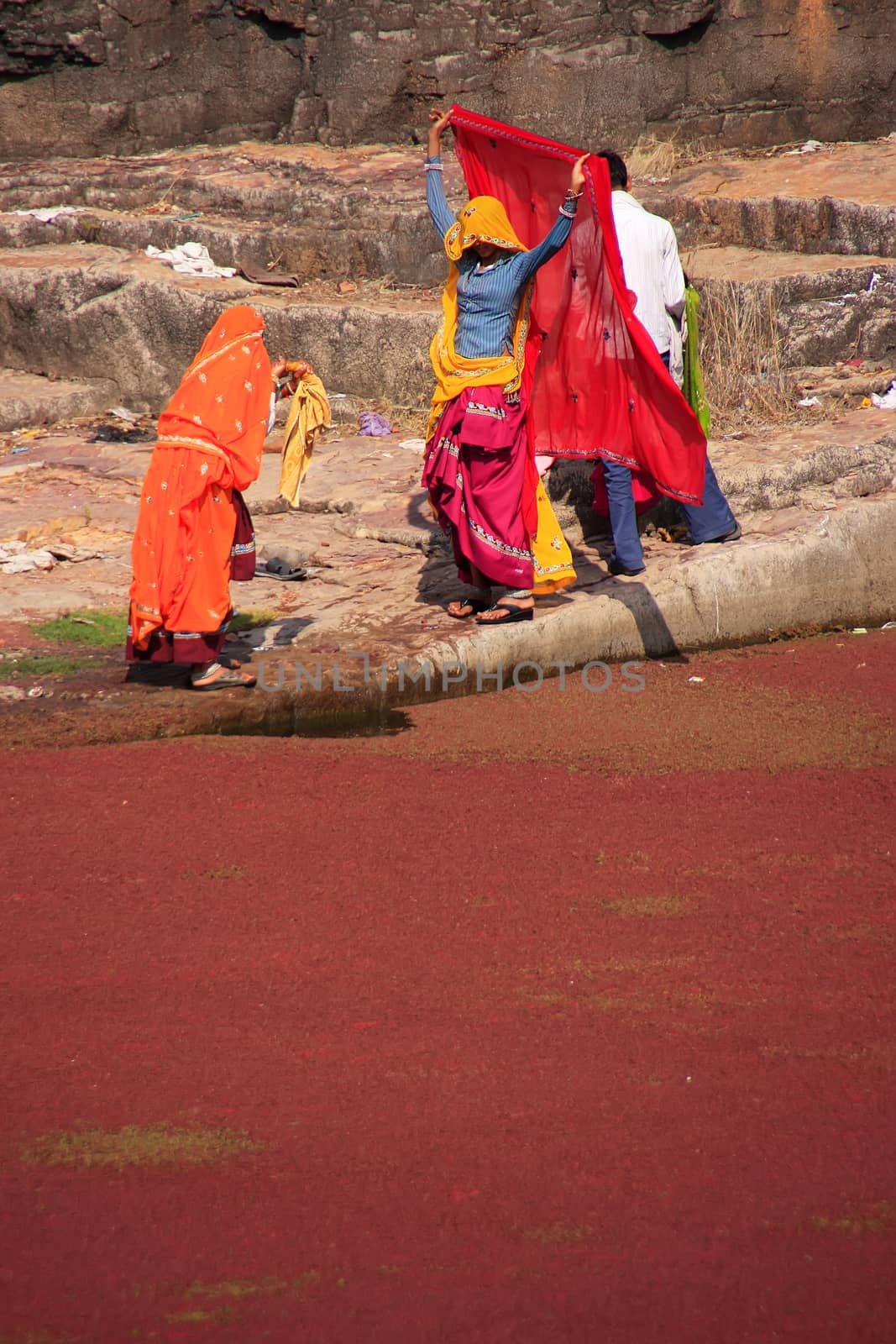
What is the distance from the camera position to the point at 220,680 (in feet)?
16.9

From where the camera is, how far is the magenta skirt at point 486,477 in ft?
17.6

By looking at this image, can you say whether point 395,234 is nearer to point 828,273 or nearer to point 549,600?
point 828,273

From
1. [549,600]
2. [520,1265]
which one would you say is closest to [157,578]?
[549,600]

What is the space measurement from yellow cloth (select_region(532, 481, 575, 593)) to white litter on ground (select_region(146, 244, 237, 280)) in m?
5.15

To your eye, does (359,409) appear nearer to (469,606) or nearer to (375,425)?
(375,425)

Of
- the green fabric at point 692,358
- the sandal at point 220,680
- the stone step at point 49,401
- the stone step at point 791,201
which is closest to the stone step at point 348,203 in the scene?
the stone step at point 791,201

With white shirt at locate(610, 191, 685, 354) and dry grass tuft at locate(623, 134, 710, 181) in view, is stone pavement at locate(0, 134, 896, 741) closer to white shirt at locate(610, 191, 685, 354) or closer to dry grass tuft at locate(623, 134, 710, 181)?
dry grass tuft at locate(623, 134, 710, 181)

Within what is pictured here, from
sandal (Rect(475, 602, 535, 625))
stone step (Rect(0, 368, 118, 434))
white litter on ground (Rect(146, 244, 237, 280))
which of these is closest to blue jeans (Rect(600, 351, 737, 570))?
sandal (Rect(475, 602, 535, 625))

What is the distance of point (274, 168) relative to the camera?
36.0ft

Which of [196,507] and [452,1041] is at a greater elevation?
[196,507]

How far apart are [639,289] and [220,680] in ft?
7.92

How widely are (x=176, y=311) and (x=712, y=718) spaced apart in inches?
232

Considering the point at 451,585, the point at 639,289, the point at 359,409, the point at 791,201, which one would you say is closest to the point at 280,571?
the point at 451,585

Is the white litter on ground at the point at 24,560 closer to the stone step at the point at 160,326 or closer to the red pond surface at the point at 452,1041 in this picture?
the red pond surface at the point at 452,1041
